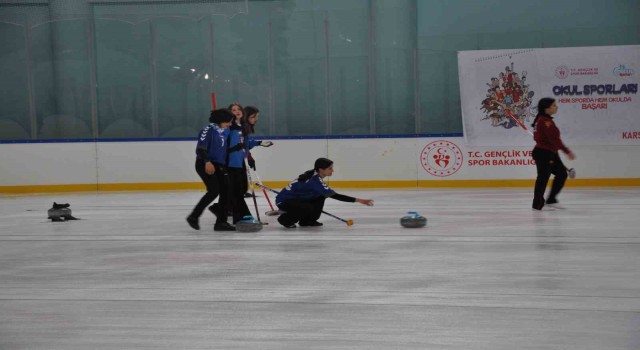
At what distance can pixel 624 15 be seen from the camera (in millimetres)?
16922

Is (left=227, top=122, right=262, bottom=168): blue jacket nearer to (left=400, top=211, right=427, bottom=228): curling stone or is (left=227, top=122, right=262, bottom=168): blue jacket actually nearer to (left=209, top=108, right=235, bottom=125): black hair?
(left=209, top=108, right=235, bottom=125): black hair

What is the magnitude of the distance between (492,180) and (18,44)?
881cm

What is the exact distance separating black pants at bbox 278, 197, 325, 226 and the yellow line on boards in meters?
7.18

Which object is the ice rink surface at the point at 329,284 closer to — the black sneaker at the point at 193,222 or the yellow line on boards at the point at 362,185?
the black sneaker at the point at 193,222

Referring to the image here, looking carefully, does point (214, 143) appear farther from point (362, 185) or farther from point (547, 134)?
point (362, 185)

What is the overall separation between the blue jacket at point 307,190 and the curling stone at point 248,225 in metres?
0.32

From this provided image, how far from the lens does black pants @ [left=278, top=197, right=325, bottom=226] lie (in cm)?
897

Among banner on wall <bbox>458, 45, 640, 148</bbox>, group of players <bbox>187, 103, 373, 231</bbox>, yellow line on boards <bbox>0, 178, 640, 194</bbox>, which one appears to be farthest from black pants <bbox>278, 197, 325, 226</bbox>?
banner on wall <bbox>458, 45, 640, 148</bbox>

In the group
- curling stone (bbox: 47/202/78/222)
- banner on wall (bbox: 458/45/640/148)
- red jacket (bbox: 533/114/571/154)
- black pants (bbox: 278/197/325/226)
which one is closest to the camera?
black pants (bbox: 278/197/325/226)

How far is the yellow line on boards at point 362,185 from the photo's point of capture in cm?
1593

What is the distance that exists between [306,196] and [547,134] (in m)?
3.41

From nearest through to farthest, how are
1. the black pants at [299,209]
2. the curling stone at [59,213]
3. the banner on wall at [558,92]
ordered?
the black pants at [299,209] < the curling stone at [59,213] < the banner on wall at [558,92]

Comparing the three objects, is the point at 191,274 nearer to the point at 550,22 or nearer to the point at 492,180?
the point at 492,180

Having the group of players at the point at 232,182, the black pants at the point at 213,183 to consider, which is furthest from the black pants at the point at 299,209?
the black pants at the point at 213,183
